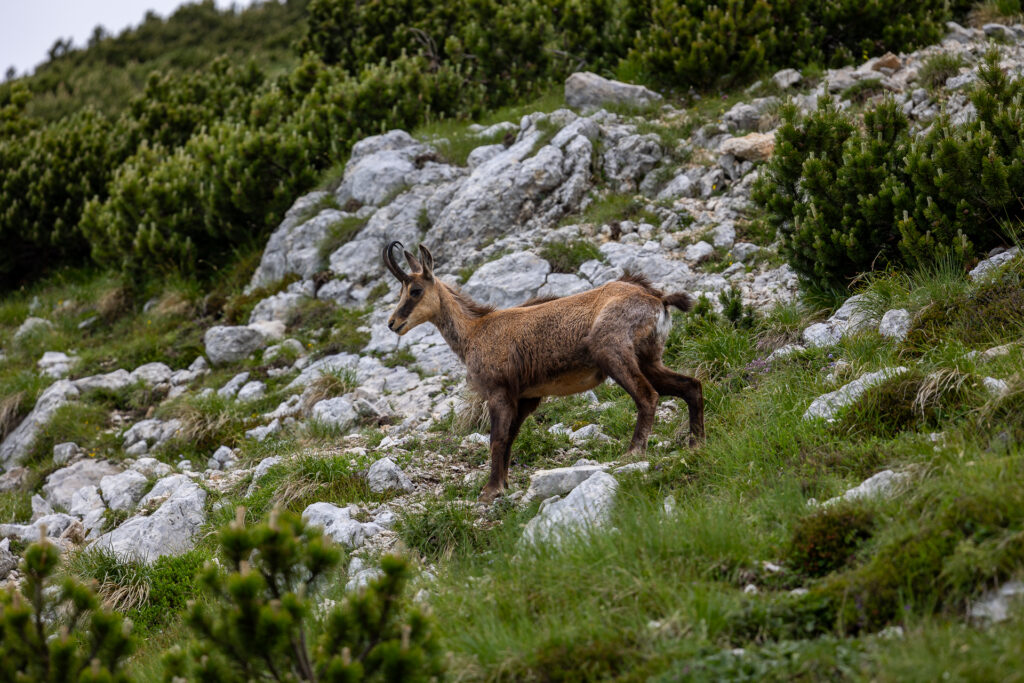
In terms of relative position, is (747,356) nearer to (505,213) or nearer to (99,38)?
(505,213)

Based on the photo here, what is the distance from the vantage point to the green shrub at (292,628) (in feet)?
11.9

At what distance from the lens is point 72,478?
1005cm

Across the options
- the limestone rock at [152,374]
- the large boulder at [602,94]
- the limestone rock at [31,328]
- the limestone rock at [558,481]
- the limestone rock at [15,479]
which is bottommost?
the limestone rock at [558,481]

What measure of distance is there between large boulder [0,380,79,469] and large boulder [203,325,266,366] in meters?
1.92

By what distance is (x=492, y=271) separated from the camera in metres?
11.4

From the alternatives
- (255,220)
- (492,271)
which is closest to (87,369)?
(255,220)

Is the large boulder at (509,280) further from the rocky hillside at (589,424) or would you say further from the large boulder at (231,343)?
the large boulder at (231,343)

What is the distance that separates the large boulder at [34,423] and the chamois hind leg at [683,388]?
27.5 ft

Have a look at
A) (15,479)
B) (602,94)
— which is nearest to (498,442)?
(15,479)

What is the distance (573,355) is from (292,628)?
13.4 ft

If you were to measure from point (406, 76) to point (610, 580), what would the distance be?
42.4ft

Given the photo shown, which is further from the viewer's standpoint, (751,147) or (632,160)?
(632,160)

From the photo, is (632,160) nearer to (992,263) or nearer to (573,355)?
(992,263)

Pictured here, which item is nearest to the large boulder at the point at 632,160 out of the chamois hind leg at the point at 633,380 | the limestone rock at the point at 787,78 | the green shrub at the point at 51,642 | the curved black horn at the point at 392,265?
the limestone rock at the point at 787,78
